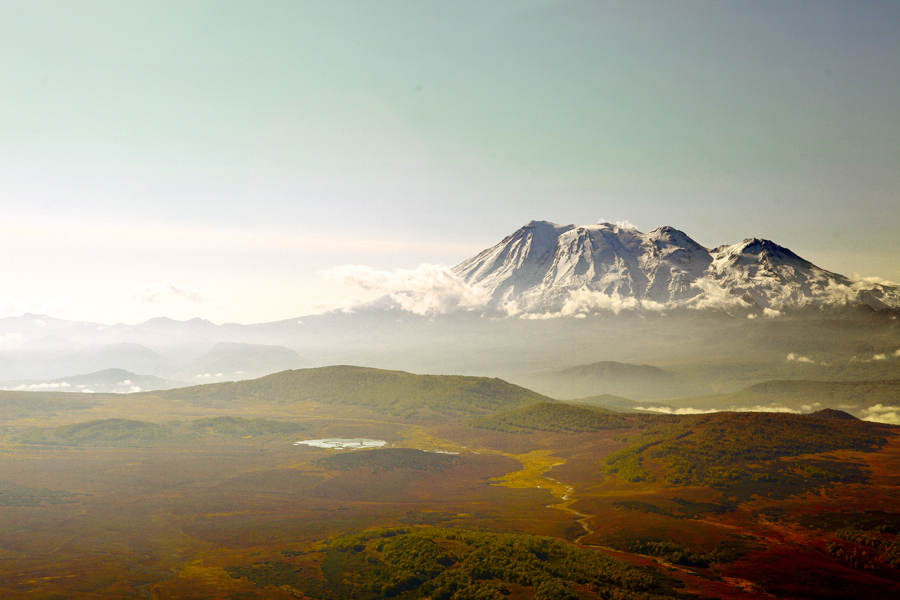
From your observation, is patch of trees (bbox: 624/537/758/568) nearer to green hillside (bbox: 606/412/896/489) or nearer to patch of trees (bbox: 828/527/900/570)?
patch of trees (bbox: 828/527/900/570)

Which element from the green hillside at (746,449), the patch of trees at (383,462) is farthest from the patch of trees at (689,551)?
the patch of trees at (383,462)

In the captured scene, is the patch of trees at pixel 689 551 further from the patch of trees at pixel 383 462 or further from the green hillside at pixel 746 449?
the patch of trees at pixel 383 462

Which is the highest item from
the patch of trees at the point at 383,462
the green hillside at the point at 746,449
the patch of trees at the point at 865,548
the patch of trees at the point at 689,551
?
the green hillside at the point at 746,449

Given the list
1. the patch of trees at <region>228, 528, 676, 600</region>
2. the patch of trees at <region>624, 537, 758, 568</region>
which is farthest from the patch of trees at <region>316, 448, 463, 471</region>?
→ the patch of trees at <region>624, 537, 758, 568</region>

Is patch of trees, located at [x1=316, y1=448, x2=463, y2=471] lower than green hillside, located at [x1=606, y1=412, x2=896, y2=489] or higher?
lower

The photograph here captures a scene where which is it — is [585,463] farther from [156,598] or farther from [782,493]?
[156,598]

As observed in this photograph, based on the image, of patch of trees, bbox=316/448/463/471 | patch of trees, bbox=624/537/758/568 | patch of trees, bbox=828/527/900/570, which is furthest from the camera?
patch of trees, bbox=316/448/463/471

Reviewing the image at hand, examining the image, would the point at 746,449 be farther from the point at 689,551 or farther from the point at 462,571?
the point at 462,571

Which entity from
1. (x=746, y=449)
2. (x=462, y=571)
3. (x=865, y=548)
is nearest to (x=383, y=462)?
(x=462, y=571)

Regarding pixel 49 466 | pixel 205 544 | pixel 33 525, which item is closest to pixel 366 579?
pixel 205 544
